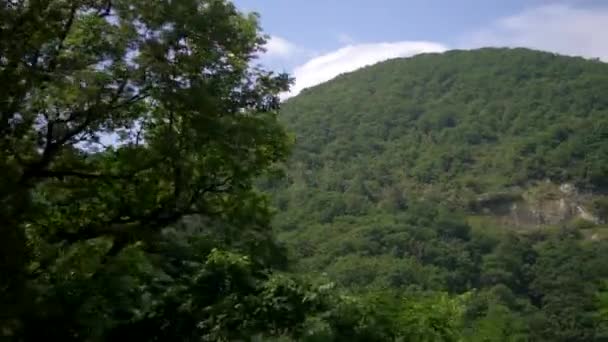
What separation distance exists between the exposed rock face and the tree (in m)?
77.9

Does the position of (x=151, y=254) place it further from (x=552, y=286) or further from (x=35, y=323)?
(x=552, y=286)

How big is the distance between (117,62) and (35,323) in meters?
2.79

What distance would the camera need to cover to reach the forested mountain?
2467 inches

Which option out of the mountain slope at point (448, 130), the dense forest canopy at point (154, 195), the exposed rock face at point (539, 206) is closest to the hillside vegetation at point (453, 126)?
the mountain slope at point (448, 130)

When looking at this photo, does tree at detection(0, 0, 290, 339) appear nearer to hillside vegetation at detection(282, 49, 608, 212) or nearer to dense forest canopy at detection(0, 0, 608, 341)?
dense forest canopy at detection(0, 0, 608, 341)

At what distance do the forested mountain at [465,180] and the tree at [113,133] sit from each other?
39053mm

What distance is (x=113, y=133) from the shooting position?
30.0 ft

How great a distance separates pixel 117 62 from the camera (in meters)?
8.38

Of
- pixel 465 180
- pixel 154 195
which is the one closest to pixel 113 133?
pixel 154 195

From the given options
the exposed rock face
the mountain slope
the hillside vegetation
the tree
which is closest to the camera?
the tree

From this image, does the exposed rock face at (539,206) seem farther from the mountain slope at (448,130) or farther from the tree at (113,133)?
the tree at (113,133)

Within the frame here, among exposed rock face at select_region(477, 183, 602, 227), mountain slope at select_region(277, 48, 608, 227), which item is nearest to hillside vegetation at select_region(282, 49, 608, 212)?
mountain slope at select_region(277, 48, 608, 227)

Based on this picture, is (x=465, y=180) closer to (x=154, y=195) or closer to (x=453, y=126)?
(x=453, y=126)

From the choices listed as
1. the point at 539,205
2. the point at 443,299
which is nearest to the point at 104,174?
the point at 443,299
